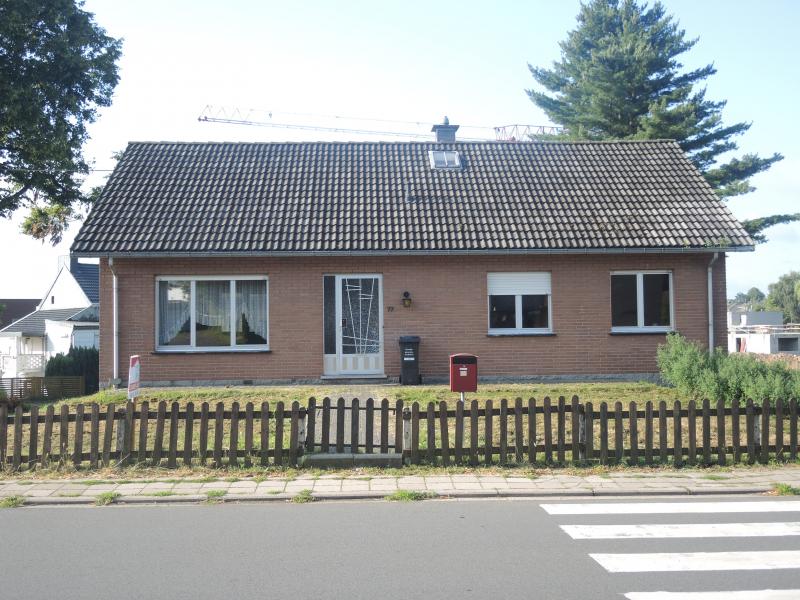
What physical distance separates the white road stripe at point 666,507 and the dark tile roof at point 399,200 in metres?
9.19

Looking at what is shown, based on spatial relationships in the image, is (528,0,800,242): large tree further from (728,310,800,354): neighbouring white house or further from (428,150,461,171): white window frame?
(728,310,800,354): neighbouring white house

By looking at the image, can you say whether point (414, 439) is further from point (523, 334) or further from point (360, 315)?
point (523, 334)

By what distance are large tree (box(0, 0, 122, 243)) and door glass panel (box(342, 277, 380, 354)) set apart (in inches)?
451

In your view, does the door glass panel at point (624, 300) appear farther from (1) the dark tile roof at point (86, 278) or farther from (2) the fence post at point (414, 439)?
(1) the dark tile roof at point (86, 278)

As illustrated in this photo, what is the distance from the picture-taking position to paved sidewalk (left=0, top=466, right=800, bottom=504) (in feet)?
27.9

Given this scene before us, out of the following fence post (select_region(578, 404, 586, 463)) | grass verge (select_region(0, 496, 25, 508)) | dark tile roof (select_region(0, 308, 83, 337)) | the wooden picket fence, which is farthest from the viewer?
dark tile roof (select_region(0, 308, 83, 337))

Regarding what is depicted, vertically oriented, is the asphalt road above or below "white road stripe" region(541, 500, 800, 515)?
below

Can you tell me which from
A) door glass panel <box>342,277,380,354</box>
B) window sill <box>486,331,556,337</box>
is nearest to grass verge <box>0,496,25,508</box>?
door glass panel <box>342,277,380,354</box>

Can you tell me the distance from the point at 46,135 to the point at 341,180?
9.83m

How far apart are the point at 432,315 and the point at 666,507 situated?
9.55 m

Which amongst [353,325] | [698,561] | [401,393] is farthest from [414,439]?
[353,325]

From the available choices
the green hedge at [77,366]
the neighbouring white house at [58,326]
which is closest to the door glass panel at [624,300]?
the green hedge at [77,366]

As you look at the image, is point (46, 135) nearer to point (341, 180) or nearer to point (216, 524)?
point (341, 180)

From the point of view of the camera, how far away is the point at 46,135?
22.4 meters
